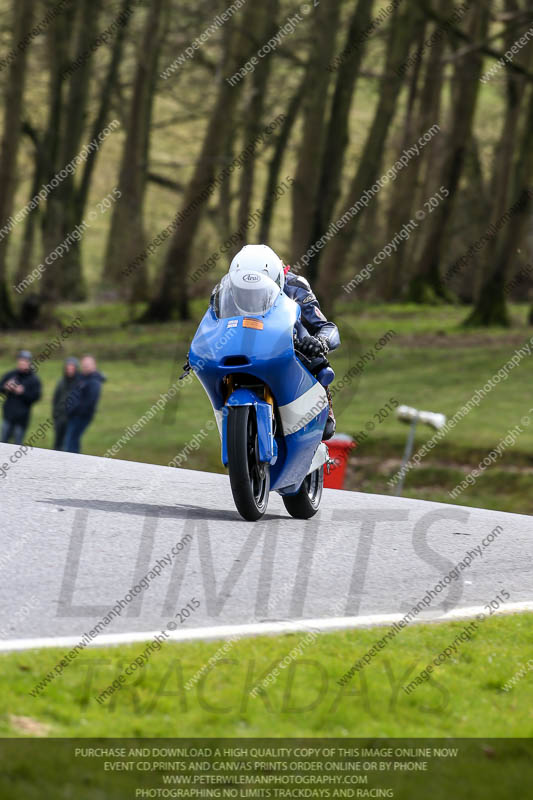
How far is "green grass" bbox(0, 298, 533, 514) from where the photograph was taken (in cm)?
1981

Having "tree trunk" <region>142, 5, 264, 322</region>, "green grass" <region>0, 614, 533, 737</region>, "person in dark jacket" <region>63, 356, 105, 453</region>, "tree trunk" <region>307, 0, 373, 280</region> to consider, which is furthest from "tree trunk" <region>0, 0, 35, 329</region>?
"green grass" <region>0, 614, 533, 737</region>

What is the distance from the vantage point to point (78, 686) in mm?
5148

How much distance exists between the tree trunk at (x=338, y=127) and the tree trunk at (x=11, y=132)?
7.59 metres

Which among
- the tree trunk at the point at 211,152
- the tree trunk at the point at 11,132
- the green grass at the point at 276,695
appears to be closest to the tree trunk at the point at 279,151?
the tree trunk at the point at 211,152

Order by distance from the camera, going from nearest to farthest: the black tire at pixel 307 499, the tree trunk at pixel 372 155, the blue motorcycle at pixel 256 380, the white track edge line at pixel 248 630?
the white track edge line at pixel 248 630
the blue motorcycle at pixel 256 380
the black tire at pixel 307 499
the tree trunk at pixel 372 155

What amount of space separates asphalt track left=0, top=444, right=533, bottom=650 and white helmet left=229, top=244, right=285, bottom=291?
176cm

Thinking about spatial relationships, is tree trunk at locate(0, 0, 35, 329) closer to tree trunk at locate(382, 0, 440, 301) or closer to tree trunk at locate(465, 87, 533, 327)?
tree trunk at locate(382, 0, 440, 301)

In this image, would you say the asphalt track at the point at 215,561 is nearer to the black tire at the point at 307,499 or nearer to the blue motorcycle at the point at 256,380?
the black tire at the point at 307,499

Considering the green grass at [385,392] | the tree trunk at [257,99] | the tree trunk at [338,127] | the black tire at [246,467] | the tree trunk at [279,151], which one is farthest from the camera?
the tree trunk at [279,151]

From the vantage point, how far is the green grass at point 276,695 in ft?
16.0

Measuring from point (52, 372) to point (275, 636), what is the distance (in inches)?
882

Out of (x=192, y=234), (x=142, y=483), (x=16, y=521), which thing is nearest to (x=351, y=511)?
(x=142, y=483)

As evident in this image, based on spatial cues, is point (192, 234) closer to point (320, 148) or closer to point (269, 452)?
point (320, 148)

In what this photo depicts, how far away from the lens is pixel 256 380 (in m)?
8.64
